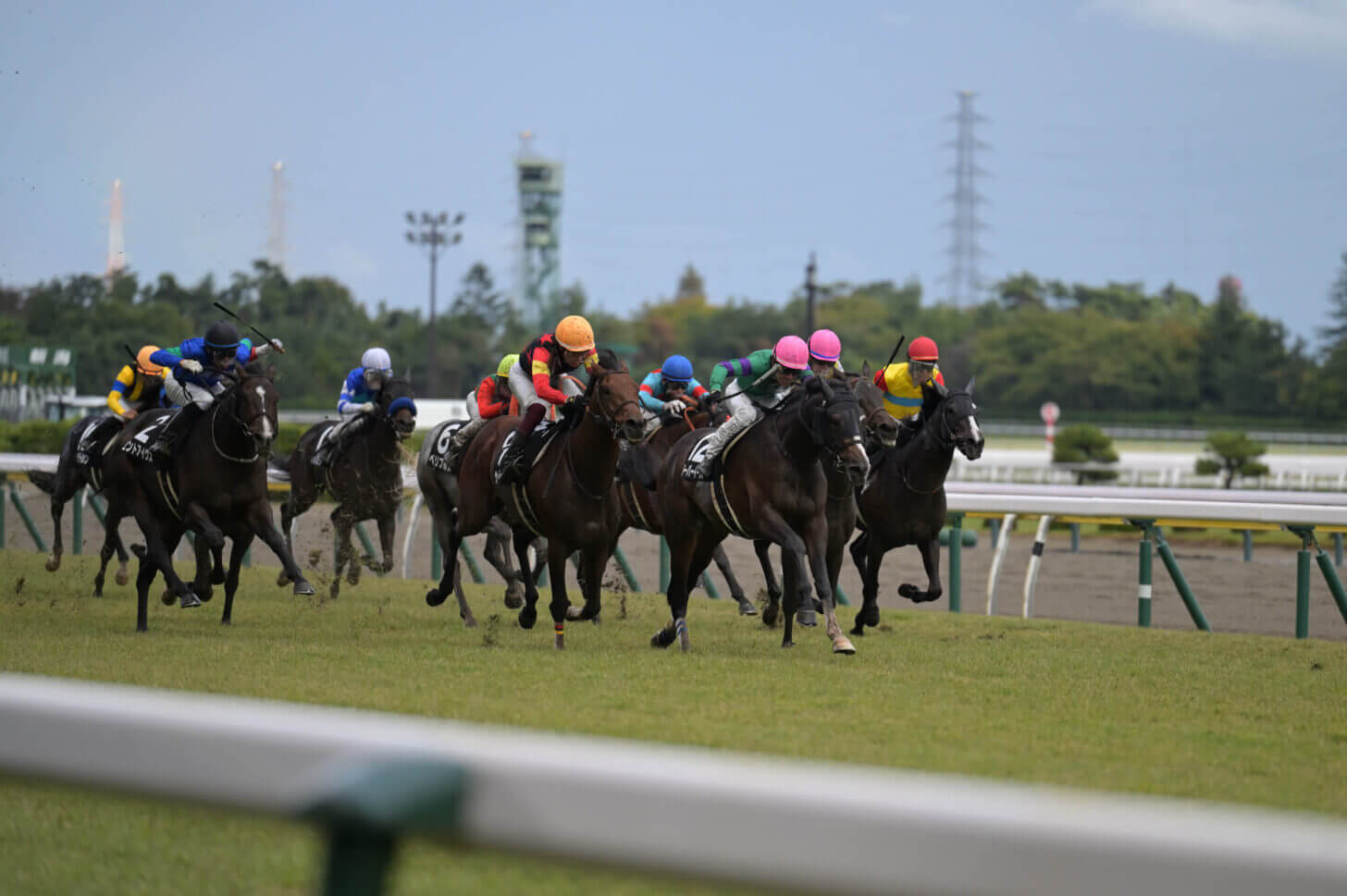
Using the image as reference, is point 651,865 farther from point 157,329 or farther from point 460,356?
point 460,356

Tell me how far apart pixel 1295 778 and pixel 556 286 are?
331 ft

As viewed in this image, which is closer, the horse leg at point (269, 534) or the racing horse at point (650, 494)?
the horse leg at point (269, 534)

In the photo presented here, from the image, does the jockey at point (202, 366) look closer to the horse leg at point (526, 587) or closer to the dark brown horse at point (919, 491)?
the horse leg at point (526, 587)

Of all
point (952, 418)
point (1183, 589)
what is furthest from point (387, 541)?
point (1183, 589)

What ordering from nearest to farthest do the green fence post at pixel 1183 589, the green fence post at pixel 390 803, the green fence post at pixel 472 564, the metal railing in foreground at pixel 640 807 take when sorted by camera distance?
the metal railing in foreground at pixel 640 807 < the green fence post at pixel 390 803 < the green fence post at pixel 1183 589 < the green fence post at pixel 472 564

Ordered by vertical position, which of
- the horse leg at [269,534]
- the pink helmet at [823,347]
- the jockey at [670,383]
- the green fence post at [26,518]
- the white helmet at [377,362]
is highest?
the pink helmet at [823,347]

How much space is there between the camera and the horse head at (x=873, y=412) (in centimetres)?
872

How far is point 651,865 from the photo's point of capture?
1.38 meters

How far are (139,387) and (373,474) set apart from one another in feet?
5.75

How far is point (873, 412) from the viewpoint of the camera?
351 inches

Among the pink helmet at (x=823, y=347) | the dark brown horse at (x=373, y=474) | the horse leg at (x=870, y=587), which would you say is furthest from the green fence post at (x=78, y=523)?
the pink helmet at (x=823, y=347)

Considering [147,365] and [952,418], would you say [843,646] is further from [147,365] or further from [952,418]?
[147,365]

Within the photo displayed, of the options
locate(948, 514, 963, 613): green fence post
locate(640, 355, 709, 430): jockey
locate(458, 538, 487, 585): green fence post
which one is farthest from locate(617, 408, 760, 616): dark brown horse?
locate(458, 538, 487, 585): green fence post

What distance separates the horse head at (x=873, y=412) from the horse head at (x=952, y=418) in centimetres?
38
